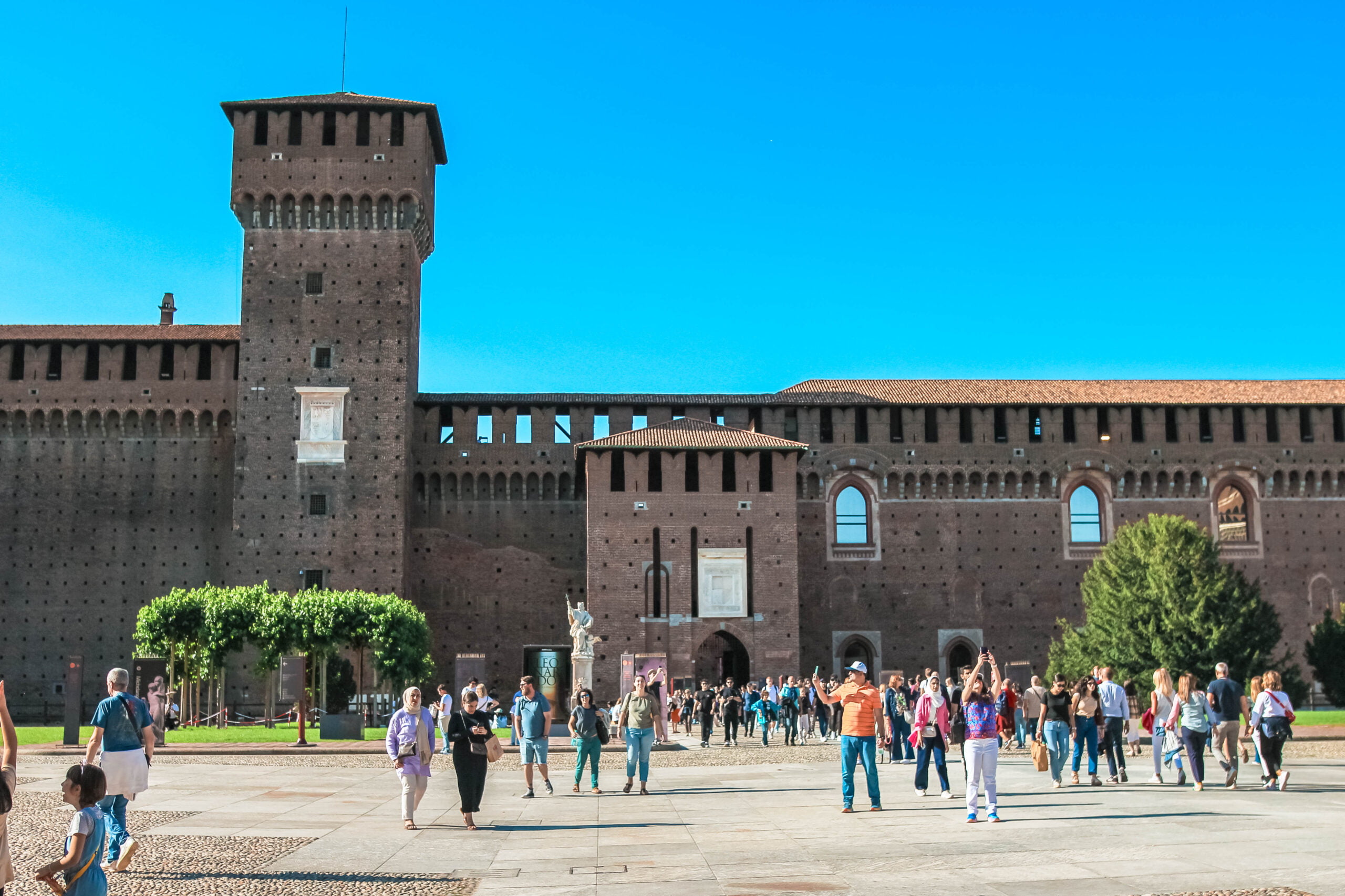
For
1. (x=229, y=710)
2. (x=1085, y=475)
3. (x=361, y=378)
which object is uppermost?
(x=361, y=378)

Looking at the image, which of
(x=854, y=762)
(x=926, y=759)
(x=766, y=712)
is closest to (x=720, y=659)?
(x=766, y=712)

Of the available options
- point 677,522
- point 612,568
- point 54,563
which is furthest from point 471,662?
point 54,563

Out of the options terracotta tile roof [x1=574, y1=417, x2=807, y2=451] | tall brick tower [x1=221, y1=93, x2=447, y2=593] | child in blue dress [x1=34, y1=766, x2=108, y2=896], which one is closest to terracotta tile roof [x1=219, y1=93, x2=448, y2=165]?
tall brick tower [x1=221, y1=93, x2=447, y2=593]

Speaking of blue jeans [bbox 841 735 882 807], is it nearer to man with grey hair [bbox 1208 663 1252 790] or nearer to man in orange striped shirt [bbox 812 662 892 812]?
man in orange striped shirt [bbox 812 662 892 812]

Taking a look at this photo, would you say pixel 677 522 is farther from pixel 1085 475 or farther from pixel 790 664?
pixel 1085 475

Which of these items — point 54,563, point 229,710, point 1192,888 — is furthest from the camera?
point 54,563

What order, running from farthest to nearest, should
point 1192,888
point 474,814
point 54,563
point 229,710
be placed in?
point 54,563, point 229,710, point 474,814, point 1192,888

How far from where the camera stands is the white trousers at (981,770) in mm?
10406

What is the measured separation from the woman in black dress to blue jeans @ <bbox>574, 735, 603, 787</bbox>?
8.28ft

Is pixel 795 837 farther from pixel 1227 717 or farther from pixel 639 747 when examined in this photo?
pixel 1227 717

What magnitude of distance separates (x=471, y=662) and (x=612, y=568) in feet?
15.5

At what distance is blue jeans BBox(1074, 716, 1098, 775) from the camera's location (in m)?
13.7

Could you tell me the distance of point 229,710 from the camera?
35125 mm

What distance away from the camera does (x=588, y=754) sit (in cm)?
1359
